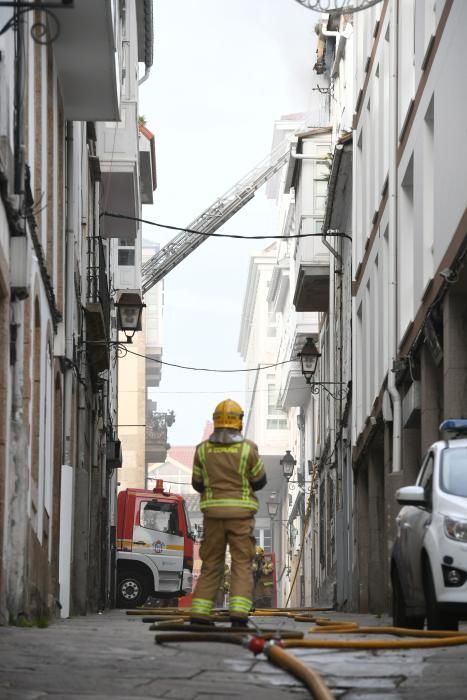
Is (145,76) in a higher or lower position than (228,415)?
higher

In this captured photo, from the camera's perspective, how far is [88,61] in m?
20.8

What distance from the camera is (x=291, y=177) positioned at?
1758 inches

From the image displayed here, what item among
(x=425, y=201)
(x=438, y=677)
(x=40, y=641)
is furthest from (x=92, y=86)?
(x=438, y=677)

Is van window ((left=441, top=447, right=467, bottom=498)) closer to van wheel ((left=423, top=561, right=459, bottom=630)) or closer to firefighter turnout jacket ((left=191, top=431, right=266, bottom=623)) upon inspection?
van wheel ((left=423, top=561, right=459, bottom=630))

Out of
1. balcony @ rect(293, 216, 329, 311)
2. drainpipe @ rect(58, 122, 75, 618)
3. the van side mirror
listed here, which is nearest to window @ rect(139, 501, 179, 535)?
balcony @ rect(293, 216, 329, 311)

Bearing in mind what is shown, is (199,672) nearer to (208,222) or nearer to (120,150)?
(120,150)

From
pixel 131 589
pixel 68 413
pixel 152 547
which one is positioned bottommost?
pixel 131 589

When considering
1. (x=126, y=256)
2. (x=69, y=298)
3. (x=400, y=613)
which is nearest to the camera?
(x=400, y=613)

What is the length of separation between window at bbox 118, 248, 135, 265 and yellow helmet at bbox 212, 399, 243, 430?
104 feet

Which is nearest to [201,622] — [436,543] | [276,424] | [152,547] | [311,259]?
[436,543]

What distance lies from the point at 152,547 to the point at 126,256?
7.59m

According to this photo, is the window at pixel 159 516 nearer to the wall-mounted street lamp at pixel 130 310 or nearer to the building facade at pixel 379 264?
the building facade at pixel 379 264

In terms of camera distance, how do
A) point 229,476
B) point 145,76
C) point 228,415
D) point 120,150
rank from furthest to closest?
1. point 145,76
2. point 120,150
3. point 229,476
4. point 228,415

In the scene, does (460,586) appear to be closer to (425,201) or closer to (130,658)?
(130,658)
